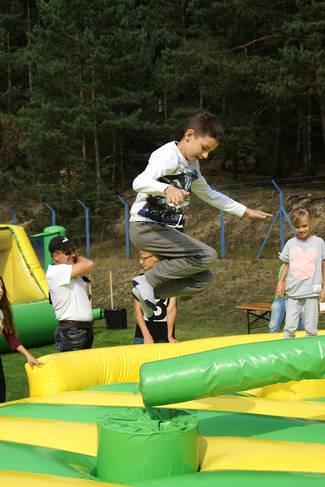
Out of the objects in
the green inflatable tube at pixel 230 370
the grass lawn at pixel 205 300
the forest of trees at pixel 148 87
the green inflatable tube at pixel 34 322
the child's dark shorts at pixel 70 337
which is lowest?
the grass lawn at pixel 205 300

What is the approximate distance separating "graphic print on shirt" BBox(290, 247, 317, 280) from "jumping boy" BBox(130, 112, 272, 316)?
165 centimetres

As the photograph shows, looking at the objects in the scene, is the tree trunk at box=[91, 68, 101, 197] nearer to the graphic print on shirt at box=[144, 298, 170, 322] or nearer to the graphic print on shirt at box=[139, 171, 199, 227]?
the graphic print on shirt at box=[144, 298, 170, 322]

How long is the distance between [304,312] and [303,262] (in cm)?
40

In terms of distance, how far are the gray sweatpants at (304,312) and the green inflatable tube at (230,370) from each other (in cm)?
225

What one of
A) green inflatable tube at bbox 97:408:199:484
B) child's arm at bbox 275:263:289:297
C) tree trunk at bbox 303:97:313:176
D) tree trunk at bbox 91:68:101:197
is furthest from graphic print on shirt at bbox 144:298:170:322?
tree trunk at bbox 303:97:313:176

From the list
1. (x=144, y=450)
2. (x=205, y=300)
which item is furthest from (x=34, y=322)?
(x=144, y=450)

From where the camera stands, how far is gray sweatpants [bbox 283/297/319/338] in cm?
555

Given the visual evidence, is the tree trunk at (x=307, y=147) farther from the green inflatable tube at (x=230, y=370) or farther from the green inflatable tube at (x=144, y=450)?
the green inflatable tube at (x=144, y=450)

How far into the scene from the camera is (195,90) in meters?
29.8

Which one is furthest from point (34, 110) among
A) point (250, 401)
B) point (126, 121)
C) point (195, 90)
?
point (250, 401)

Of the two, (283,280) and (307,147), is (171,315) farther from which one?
(307,147)

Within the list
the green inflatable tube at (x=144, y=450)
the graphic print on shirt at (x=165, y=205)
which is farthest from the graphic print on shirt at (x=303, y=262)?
the green inflatable tube at (x=144, y=450)

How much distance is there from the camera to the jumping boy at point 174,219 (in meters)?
3.75

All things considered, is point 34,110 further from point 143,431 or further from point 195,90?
point 143,431
